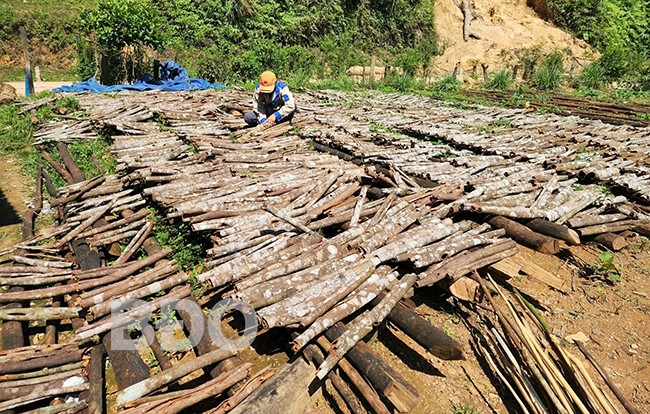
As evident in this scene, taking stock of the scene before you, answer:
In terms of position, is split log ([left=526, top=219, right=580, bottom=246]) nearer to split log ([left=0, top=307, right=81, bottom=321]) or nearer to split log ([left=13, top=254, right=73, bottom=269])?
split log ([left=0, top=307, right=81, bottom=321])

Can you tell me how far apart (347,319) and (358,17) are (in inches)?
1061

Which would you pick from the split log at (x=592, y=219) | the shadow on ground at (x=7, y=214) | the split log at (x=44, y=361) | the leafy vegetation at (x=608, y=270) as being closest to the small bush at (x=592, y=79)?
the split log at (x=592, y=219)

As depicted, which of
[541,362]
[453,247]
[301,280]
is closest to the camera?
[541,362]

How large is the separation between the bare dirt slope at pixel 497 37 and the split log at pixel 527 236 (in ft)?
66.5

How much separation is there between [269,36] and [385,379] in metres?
23.3

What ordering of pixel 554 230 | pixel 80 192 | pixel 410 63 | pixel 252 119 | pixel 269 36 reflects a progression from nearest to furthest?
pixel 554 230
pixel 80 192
pixel 252 119
pixel 410 63
pixel 269 36

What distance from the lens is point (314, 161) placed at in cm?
594

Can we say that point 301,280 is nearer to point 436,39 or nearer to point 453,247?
point 453,247

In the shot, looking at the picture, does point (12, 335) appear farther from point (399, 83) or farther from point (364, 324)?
point (399, 83)

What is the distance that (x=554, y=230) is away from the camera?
14.2ft

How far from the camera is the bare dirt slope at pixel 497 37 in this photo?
80.2 feet

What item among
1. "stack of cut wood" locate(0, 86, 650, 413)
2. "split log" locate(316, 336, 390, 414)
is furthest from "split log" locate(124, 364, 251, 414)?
"split log" locate(316, 336, 390, 414)

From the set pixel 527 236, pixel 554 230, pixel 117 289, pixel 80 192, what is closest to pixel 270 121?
pixel 80 192

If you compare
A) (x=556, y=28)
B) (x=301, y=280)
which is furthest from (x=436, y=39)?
(x=301, y=280)
